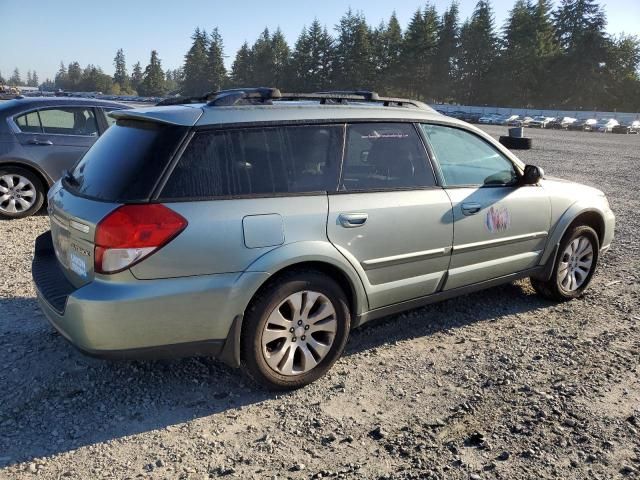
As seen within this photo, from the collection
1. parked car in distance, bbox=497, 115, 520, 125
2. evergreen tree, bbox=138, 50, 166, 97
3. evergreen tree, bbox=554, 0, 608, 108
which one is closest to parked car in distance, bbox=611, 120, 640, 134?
parked car in distance, bbox=497, 115, 520, 125

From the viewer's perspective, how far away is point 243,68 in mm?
111375

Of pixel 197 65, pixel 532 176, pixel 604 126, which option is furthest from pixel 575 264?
pixel 197 65

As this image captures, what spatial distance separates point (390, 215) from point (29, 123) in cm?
601

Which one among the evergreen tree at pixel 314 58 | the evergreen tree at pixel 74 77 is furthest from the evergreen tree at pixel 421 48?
the evergreen tree at pixel 74 77

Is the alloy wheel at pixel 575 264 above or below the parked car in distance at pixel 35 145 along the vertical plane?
below

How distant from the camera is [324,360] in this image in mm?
3496

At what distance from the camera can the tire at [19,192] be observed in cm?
722

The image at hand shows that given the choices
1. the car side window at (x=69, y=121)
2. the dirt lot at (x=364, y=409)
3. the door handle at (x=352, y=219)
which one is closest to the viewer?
the dirt lot at (x=364, y=409)

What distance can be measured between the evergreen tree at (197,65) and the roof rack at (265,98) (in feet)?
387

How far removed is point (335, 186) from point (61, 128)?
5680 millimetres

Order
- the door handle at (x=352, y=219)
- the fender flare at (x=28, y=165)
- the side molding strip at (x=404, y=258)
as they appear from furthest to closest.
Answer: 1. the fender flare at (x=28, y=165)
2. the side molding strip at (x=404, y=258)
3. the door handle at (x=352, y=219)

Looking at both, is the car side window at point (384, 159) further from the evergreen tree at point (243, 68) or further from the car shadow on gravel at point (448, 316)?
the evergreen tree at point (243, 68)

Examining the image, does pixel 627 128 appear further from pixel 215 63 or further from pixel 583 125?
pixel 215 63

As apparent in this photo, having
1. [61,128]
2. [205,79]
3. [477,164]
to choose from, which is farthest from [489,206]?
[205,79]
